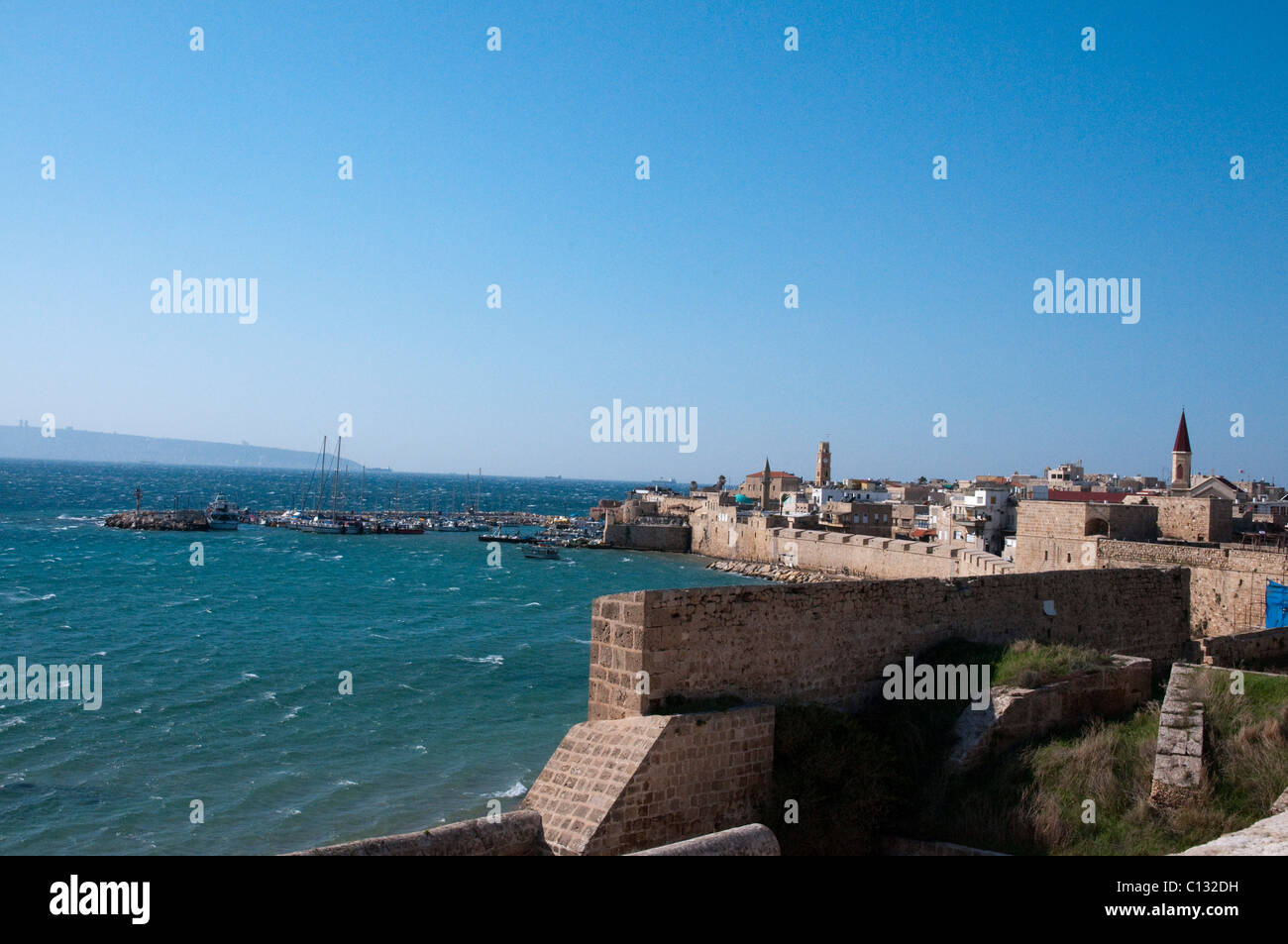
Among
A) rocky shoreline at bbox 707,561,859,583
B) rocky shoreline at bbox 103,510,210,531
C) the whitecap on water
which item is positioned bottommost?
rocky shoreline at bbox 707,561,859,583

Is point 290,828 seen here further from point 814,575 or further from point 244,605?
point 814,575

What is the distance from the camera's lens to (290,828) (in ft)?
46.7

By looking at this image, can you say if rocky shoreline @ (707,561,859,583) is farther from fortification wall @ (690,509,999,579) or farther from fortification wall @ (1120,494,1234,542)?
fortification wall @ (1120,494,1234,542)

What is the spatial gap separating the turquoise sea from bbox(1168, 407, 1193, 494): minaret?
26.5 meters

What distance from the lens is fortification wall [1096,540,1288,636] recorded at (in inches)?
792

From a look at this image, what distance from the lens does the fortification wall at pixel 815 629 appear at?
27.1 feet

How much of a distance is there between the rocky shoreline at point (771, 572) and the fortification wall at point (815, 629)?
138ft

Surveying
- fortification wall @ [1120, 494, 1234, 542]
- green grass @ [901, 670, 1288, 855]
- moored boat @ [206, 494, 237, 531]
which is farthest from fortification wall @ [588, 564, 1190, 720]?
moored boat @ [206, 494, 237, 531]

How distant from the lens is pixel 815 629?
9500 millimetres

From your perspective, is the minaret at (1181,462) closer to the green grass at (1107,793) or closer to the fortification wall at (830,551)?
the fortification wall at (830,551)

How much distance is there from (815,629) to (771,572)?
2055 inches

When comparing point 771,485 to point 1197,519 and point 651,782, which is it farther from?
point 651,782
